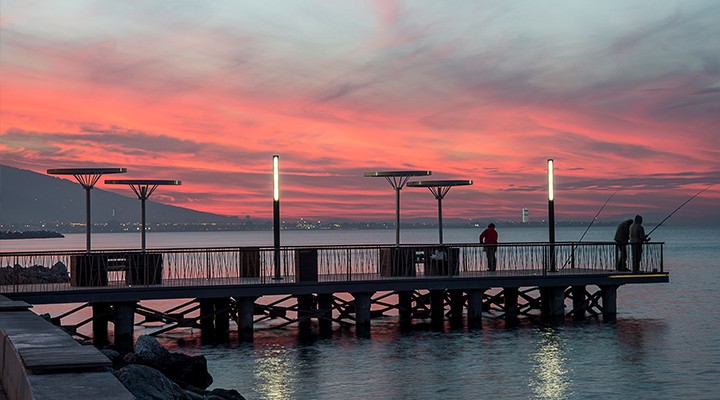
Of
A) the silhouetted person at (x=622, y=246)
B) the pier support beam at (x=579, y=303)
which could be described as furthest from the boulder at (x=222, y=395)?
the pier support beam at (x=579, y=303)

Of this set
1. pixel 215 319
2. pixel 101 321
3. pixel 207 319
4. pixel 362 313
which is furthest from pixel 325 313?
pixel 101 321

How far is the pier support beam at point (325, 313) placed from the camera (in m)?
31.5

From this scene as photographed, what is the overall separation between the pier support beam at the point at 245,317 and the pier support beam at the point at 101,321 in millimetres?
3910

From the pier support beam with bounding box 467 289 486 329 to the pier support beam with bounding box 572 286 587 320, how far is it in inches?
177

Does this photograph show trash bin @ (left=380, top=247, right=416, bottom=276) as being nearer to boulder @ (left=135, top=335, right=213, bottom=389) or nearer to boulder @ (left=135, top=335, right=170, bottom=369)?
boulder @ (left=135, top=335, right=213, bottom=389)

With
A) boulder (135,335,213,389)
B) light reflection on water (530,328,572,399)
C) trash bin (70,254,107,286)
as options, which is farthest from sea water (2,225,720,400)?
trash bin (70,254,107,286)

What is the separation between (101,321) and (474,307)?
12327 mm

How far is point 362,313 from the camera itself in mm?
31406

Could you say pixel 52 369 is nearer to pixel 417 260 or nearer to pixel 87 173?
pixel 87 173

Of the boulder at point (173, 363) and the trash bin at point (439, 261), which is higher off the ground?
the trash bin at point (439, 261)

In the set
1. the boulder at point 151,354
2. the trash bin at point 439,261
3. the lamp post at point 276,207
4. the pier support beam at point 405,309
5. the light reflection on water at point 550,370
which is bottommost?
the light reflection on water at point 550,370

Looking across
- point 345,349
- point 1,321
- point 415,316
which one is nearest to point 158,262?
point 345,349

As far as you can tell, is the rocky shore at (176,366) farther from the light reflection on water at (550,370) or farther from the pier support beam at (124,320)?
the light reflection on water at (550,370)

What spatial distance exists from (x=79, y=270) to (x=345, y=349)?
802cm
